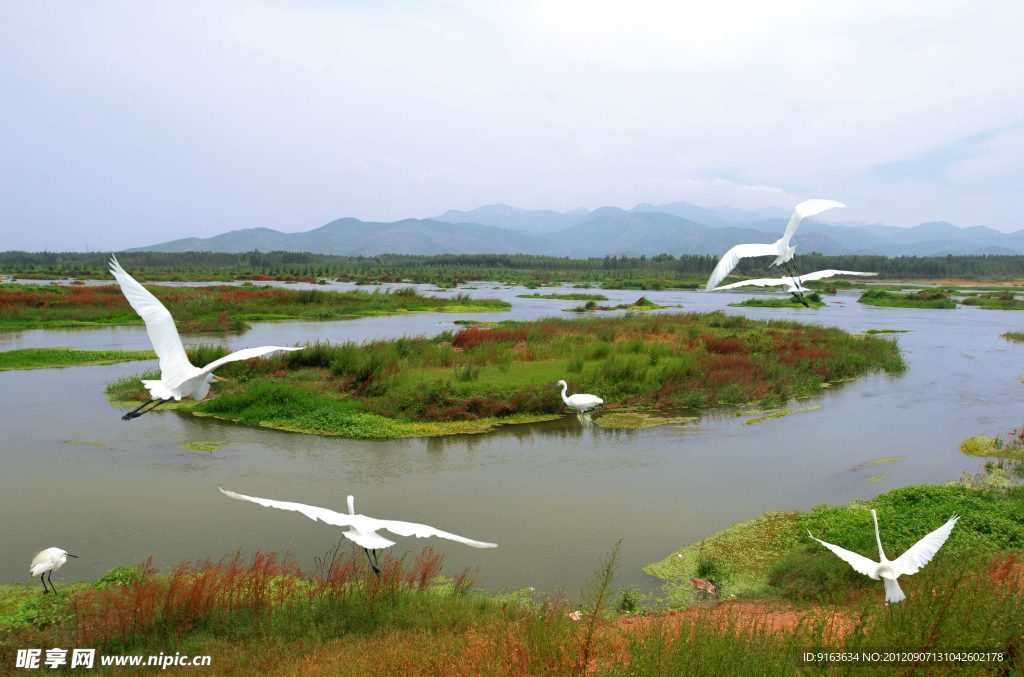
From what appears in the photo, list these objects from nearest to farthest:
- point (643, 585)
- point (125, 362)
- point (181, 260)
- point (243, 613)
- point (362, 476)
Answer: point (243, 613)
point (643, 585)
point (362, 476)
point (125, 362)
point (181, 260)

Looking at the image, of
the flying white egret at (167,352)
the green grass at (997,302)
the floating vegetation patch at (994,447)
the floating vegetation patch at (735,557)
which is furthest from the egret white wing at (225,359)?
the green grass at (997,302)

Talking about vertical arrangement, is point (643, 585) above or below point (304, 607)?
below

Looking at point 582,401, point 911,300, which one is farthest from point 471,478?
point 911,300

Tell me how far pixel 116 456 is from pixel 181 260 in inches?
5017

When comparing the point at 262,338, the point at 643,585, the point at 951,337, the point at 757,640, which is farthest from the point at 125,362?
the point at 951,337

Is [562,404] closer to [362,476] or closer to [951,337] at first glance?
[362,476]

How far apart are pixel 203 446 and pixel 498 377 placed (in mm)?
6665

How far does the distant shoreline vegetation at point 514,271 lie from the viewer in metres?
70.6

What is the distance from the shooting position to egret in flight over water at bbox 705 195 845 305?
19.4 ft

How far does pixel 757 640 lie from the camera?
13.6ft

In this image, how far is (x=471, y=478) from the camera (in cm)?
957

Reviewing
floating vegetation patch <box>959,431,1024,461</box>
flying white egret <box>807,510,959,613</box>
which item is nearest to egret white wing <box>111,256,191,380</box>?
flying white egret <box>807,510,959,613</box>

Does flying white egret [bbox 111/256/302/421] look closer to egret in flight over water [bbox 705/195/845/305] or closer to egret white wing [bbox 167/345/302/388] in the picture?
egret white wing [bbox 167/345/302/388]

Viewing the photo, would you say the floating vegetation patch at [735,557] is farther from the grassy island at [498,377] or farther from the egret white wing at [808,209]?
the grassy island at [498,377]
